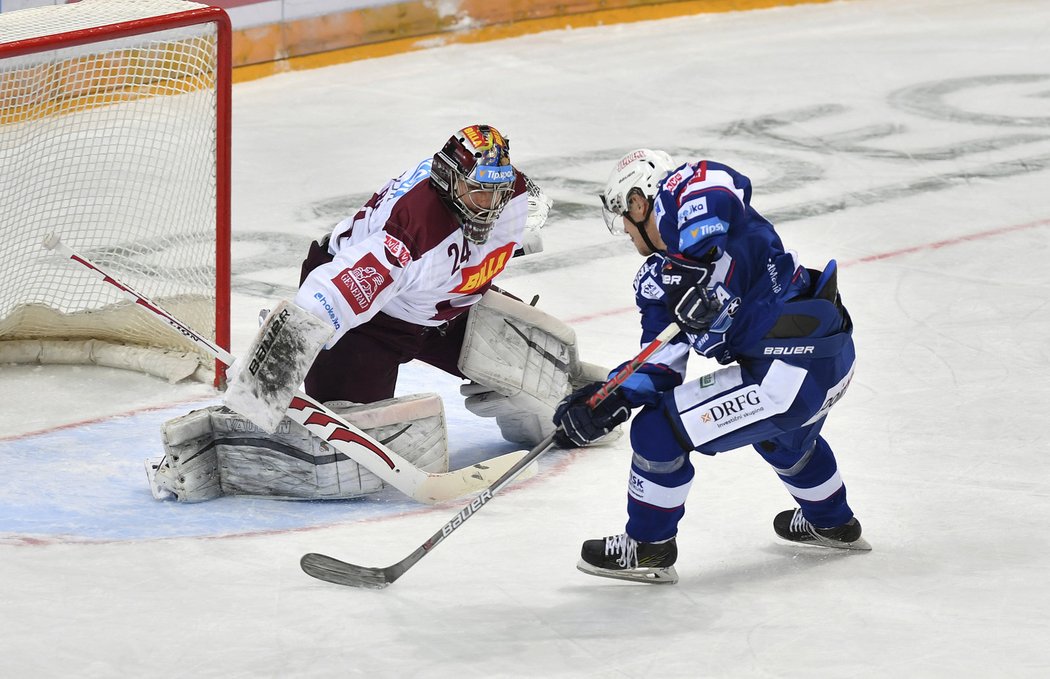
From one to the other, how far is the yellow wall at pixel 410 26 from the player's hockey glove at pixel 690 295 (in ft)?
18.0

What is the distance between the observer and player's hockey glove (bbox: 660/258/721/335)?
291 centimetres

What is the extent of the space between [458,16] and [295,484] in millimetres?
5590

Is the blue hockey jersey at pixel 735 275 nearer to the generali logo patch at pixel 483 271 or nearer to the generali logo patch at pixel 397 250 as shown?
the generali logo patch at pixel 397 250

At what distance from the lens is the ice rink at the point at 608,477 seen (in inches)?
112

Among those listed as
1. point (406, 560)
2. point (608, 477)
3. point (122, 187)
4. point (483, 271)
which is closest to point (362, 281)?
point (483, 271)

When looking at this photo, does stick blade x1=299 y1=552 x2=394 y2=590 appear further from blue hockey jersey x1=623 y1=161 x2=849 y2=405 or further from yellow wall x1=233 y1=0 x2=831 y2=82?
yellow wall x1=233 y1=0 x2=831 y2=82

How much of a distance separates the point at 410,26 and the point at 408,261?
17.4 feet

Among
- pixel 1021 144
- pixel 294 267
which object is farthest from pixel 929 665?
pixel 1021 144

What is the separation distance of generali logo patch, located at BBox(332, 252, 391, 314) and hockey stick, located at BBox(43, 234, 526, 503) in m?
0.25

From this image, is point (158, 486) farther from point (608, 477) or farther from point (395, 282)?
point (608, 477)

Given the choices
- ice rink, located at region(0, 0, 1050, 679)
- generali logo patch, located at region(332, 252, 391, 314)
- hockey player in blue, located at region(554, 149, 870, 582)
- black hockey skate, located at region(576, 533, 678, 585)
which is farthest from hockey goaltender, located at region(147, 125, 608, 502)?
black hockey skate, located at region(576, 533, 678, 585)

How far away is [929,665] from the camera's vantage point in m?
2.74

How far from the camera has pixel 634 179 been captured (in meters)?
3.13

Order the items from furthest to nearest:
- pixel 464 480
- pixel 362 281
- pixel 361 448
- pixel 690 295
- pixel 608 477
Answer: pixel 608 477 < pixel 464 480 < pixel 361 448 < pixel 362 281 < pixel 690 295
